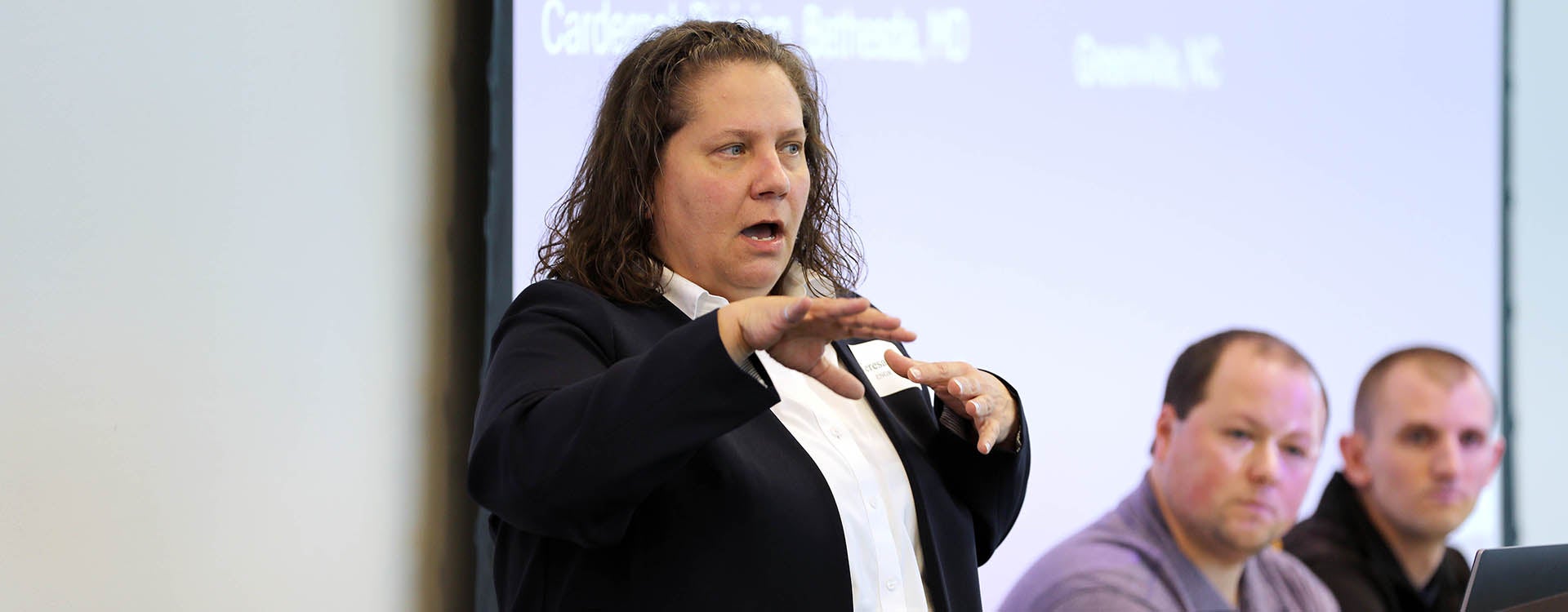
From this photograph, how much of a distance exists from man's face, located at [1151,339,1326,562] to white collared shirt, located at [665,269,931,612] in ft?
4.48

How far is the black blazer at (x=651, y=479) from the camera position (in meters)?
0.98

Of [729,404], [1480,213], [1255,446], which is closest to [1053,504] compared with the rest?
[1255,446]

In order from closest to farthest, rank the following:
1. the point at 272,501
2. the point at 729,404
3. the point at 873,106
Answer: the point at 729,404, the point at 272,501, the point at 873,106

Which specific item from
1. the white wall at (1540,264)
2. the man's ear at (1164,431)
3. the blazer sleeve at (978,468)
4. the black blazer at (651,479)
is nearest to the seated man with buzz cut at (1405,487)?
the white wall at (1540,264)

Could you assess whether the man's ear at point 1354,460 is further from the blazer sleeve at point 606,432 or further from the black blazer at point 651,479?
the blazer sleeve at point 606,432

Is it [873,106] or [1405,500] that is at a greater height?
[873,106]

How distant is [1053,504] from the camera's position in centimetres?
245

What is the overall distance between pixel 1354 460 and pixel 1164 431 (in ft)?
1.39

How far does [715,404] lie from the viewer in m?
0.98

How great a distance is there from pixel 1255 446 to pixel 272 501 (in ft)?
6.03

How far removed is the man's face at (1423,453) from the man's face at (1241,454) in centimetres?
12

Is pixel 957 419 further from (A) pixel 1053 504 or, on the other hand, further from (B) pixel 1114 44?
(B) pixel 1114 44

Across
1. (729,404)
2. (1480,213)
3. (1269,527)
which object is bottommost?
(1269,527)

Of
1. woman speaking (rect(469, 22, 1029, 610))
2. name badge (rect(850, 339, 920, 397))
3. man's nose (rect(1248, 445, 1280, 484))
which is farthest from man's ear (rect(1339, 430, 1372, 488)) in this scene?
name badge (rect(850, 339, 920, 397))
